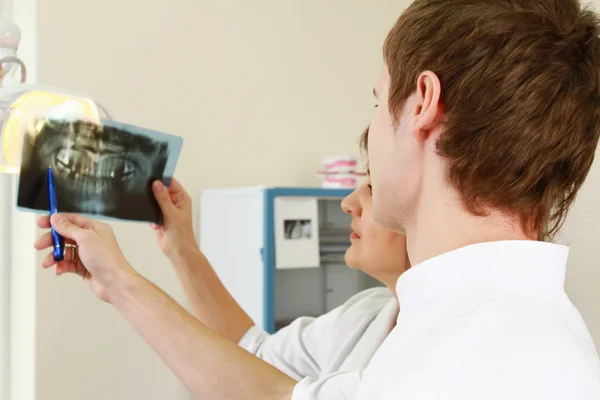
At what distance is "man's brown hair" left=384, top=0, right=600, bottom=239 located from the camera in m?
0.80

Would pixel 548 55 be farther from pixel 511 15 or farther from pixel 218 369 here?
pixel 218 369

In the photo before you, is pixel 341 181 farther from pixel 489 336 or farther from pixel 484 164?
pixel 489 336

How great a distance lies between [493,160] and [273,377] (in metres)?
0.51

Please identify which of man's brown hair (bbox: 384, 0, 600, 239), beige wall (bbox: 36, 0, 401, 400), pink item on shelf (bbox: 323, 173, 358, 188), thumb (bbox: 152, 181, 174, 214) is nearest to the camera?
man's brown hair (bbox: 384, 0, 600, 239)

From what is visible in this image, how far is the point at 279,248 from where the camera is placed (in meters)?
2.16

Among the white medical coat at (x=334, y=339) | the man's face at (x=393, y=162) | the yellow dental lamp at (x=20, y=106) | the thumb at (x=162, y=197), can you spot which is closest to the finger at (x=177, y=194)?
the thumb at (x=162, y=197)

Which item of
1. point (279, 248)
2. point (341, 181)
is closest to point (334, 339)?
point (279, 248)

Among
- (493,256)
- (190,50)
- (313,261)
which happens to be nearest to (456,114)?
(493,256)

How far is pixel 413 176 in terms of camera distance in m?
0.87

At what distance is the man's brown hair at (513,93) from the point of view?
797 mm

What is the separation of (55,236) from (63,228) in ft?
0.07

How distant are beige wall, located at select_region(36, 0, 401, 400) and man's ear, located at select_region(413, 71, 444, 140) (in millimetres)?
1549

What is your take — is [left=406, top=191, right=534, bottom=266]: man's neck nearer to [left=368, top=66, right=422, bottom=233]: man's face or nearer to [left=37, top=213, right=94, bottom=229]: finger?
[left=368, top=66, right=422, bottom=233]: man's face

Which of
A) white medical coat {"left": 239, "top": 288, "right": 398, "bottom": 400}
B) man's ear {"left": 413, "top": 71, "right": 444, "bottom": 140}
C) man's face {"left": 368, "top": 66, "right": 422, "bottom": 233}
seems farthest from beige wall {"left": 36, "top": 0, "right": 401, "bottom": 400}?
man's ear {"left": 413, "top": 71, "right": 444, "bottom": 140}
